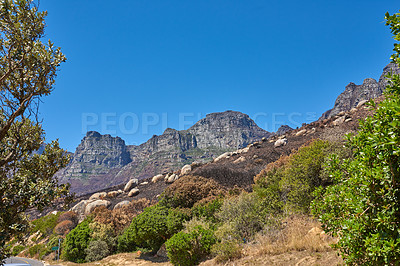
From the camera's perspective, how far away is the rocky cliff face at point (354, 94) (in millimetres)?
120713

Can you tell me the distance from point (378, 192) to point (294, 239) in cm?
613

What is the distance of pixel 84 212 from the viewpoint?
30.6 metres

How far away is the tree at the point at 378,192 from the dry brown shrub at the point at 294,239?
186 inches

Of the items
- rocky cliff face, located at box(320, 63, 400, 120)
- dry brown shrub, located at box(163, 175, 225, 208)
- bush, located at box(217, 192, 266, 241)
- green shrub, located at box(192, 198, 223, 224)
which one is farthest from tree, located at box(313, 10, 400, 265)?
rocky cliff face, located at box(320, 63, 400, 120)

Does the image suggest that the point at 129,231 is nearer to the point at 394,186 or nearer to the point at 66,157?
the point at 66,157

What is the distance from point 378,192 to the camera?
2.96m

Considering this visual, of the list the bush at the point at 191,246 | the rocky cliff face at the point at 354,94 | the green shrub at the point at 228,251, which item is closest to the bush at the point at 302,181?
the green shrub at the point at 228,251

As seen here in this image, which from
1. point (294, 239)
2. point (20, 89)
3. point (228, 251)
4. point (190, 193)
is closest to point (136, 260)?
point (190, 193)

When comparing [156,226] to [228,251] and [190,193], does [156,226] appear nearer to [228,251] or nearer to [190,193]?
[190,193]

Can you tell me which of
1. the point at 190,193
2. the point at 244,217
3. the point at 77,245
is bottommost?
the point at 77,245

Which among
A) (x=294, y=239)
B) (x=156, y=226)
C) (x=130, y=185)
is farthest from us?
(x=130, y=185)

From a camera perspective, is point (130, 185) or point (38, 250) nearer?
point (38, 250)

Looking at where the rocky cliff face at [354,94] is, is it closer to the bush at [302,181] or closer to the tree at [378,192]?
the bush at [302,181]

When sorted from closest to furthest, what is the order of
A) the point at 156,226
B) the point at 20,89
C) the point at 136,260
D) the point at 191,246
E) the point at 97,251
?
the point at 20,89 < the point at 191,246 < the point at 156,226 < the point at 136,260 < the point at 97,251
